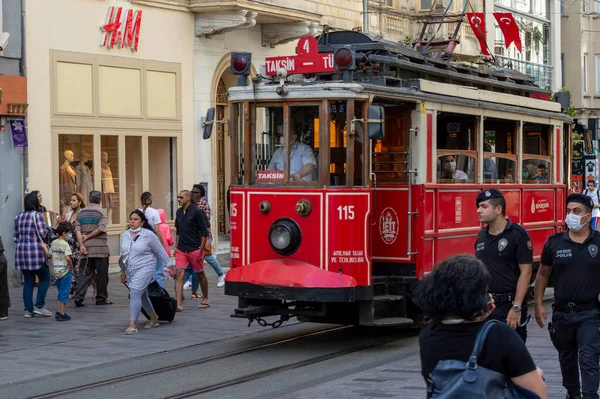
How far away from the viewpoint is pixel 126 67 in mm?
20922

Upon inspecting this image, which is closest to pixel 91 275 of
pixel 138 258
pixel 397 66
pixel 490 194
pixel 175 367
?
pixel 138 258

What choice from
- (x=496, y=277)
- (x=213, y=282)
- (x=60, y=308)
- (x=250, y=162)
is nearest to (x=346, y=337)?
(x=250, y=162)

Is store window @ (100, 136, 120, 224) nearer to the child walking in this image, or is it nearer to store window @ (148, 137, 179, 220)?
store window @ (148, 137, 179, 220)

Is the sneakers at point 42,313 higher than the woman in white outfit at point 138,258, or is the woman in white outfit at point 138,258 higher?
the woman in white outfit at point 138,258

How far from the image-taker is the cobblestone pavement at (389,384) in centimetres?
927

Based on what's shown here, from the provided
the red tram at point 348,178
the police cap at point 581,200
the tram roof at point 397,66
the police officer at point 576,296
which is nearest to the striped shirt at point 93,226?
the red tram at point 348,178

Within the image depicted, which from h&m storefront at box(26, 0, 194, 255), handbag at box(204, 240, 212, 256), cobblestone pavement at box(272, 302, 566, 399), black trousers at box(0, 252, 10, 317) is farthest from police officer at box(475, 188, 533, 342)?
h&m storefront at box(26, 0, 194, 255)

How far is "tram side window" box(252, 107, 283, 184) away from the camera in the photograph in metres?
12.4

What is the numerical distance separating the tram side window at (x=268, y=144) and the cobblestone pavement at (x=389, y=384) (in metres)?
2.58

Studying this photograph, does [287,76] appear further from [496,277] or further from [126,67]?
[126,67]

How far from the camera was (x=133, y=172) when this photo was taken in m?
21.8

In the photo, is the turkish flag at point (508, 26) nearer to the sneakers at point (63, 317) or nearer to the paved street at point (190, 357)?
the paved street at point (190, 357)

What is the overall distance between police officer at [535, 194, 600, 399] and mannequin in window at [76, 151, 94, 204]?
1324cm

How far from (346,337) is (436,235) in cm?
164
